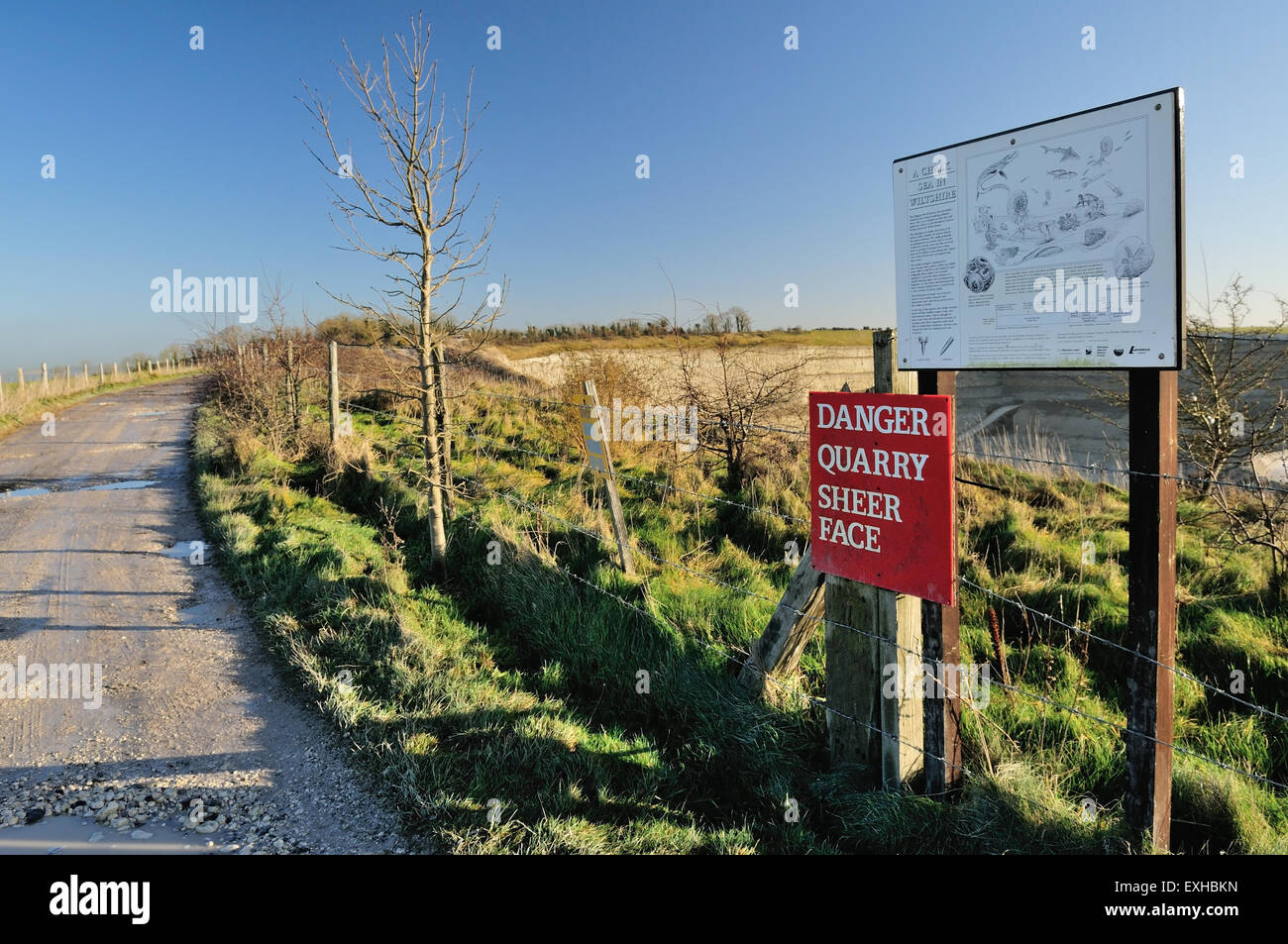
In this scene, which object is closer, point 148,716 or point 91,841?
point 91,841

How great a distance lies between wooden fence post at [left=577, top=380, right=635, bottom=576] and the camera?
6551mm

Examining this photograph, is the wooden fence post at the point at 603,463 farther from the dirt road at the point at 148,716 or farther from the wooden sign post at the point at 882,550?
the dirt road at the point at 148,716

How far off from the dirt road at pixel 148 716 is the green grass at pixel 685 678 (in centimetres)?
28

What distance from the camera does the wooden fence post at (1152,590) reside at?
3.03 meters

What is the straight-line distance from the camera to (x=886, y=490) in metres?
3.66

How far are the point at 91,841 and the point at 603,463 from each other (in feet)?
15.2

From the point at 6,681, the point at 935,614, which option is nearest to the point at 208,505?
the point at 6,681

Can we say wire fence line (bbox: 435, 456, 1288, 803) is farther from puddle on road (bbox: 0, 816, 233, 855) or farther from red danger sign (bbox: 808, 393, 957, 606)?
puddle on road (bbox: 0, 816, 233, 855)

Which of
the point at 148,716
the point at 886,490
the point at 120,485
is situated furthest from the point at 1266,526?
the point at 120,485

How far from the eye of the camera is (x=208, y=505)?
9797 mm

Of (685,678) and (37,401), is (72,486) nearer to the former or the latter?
(685,678)

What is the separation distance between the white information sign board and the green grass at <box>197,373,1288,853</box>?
1.91 meters

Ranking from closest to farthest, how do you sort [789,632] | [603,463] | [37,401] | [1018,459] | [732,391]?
[1018,459]
[789,632]
[603,463]
[732,391]
[37,401]

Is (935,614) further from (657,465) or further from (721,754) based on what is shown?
(657,465)
